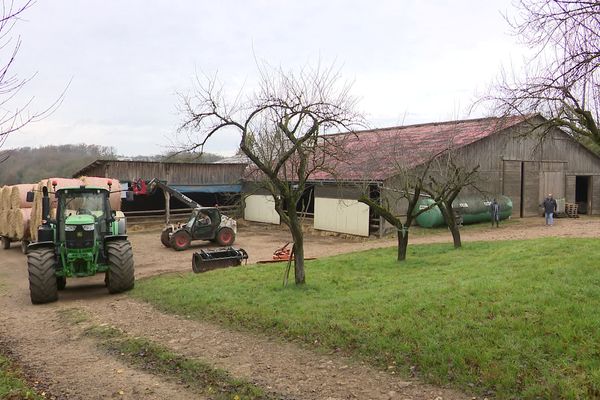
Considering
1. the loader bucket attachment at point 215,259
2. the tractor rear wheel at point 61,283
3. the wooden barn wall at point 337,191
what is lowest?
the tractor rear wheel at point 61,283

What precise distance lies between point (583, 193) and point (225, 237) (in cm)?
2510

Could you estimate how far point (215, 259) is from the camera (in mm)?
15195

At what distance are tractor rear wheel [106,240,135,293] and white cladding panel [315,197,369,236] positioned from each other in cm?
1369

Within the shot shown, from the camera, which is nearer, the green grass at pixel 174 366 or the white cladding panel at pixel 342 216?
the green grass at pixel 174 366

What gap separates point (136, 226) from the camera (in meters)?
29.6

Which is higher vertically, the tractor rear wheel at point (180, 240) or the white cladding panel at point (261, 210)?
the white cladding panel at point (261, 210)

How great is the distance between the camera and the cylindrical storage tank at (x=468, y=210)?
2392cm

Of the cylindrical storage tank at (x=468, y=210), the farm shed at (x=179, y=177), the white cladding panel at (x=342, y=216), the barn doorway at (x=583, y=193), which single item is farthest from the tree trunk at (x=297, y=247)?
the barn doorway at (x=583, y=193)

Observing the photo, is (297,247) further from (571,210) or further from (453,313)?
(571,210)

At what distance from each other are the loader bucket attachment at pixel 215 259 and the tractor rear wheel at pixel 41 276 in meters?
4.36

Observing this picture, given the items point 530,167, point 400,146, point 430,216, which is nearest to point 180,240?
point 400,146

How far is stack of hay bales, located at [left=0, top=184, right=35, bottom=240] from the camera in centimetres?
2156

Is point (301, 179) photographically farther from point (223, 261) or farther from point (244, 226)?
point (244, 226)

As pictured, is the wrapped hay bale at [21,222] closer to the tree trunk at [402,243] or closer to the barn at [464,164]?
the barn at [464,164]
